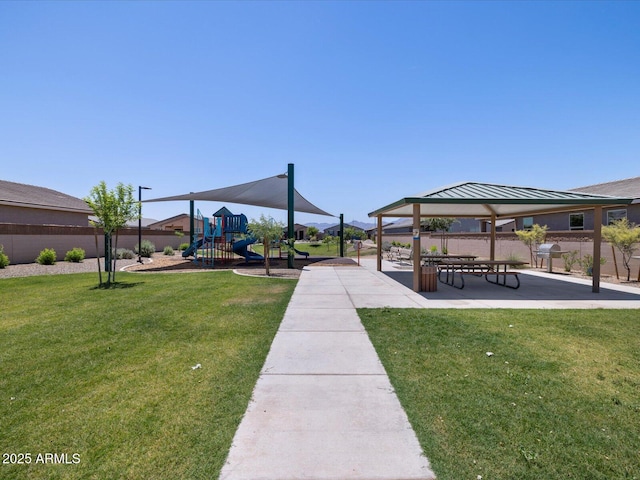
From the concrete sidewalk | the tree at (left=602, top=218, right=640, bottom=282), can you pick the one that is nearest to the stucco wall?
the concrete sidewalk

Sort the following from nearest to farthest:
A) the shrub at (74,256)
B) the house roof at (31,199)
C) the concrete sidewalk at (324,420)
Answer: the concrete sidewalk at (324,420) → the shrub at (74,256) → the house roof at (31,199)

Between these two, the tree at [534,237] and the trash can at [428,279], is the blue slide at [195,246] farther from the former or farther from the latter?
the tree at [534,237]

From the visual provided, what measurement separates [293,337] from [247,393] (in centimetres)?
197

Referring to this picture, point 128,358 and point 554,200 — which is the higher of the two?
point 554,200

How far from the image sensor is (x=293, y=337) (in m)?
5.49

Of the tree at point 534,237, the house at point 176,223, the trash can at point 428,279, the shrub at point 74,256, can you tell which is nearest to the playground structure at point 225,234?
the shrub at point 74,256

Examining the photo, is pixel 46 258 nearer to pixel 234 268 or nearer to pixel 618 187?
pixel 234 268

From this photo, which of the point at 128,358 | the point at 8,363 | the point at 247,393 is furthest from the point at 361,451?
the point at 8,363

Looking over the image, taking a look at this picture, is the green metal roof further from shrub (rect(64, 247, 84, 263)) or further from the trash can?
shrub (rect(64, 247, 84, 263))

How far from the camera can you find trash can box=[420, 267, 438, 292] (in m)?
9.91

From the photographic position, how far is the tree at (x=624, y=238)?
1123 cm

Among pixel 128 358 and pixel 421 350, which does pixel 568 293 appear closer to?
pixel 421 350

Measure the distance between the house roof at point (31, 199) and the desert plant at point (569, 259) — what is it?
2673cm

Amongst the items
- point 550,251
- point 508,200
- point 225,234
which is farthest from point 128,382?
point 550,251
